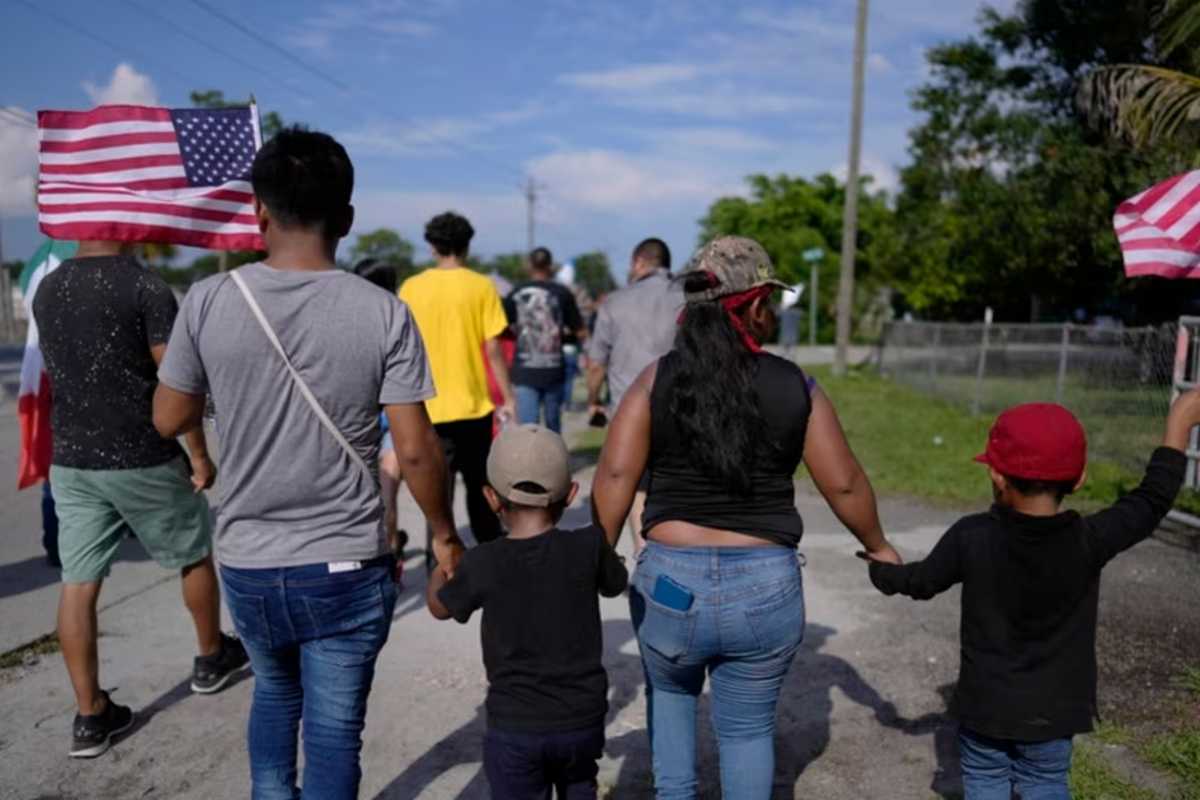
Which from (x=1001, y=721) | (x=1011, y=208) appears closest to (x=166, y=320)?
(x=1001, y=721)

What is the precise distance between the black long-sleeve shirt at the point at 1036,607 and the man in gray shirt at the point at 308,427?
55.0 inches

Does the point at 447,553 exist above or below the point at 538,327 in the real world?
below

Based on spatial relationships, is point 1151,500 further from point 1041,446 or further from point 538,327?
point 538,327

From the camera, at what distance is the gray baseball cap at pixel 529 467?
8.32 ft

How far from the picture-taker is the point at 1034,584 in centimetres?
257

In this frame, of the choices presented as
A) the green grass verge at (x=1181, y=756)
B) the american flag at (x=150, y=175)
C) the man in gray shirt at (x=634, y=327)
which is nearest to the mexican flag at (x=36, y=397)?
the american flag at (x=150, y=175)

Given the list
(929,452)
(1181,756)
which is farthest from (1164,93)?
(1181,756)

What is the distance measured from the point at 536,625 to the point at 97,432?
2.01m

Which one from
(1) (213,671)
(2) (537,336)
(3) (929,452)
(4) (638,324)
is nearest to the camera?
(1) (213,671)

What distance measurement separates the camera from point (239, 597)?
2529 millimetres

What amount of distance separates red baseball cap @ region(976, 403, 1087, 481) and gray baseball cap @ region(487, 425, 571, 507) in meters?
Result: 1.14

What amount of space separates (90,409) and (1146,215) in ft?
15.1

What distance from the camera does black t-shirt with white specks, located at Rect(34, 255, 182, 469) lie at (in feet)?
11.6

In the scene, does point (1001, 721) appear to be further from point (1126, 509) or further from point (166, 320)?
point (166, 320)
